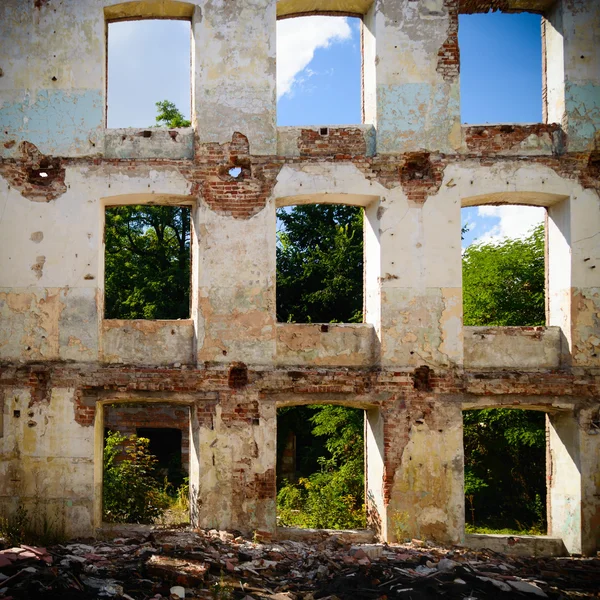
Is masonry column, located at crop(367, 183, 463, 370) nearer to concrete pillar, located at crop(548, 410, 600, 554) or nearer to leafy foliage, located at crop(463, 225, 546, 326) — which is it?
concrete pillar, located at crop(548, 410, 600, 554)

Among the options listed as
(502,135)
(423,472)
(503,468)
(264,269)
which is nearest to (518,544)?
(423,472)

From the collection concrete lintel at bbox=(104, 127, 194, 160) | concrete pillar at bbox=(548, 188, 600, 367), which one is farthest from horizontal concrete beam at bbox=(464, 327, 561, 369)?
concrete lintel at bbox=(104, 127, 194, 160)

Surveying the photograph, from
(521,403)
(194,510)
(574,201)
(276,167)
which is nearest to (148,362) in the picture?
(194,510)

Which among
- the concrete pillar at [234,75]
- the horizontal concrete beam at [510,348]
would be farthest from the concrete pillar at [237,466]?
the concrete pillar at [234,75]

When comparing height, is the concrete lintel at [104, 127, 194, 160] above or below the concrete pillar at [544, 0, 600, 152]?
below

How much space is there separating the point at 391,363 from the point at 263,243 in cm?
245

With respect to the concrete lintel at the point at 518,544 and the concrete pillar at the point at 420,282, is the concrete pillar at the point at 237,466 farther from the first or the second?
the concrete lintel at the point at 518,544

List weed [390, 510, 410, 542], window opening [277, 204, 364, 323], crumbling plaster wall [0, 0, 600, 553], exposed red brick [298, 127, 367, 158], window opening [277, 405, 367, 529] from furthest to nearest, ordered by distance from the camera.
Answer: window opening [277, 204, 364, 323] → window opening [277, 405, 367, 529] → exposed red brick [298, 127, 367, 158] → crumbling plaster wall [0, 0, 600, 553] → weed [390, 510, 410, 542]

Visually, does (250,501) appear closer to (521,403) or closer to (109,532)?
(109,532)

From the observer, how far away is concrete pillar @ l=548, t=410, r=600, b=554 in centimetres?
913

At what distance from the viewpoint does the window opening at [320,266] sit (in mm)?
17328

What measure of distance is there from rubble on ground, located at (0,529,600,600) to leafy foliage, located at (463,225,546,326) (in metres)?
6.48

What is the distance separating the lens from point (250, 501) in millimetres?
9094

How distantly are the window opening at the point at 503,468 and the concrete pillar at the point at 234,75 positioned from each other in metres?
7.94
